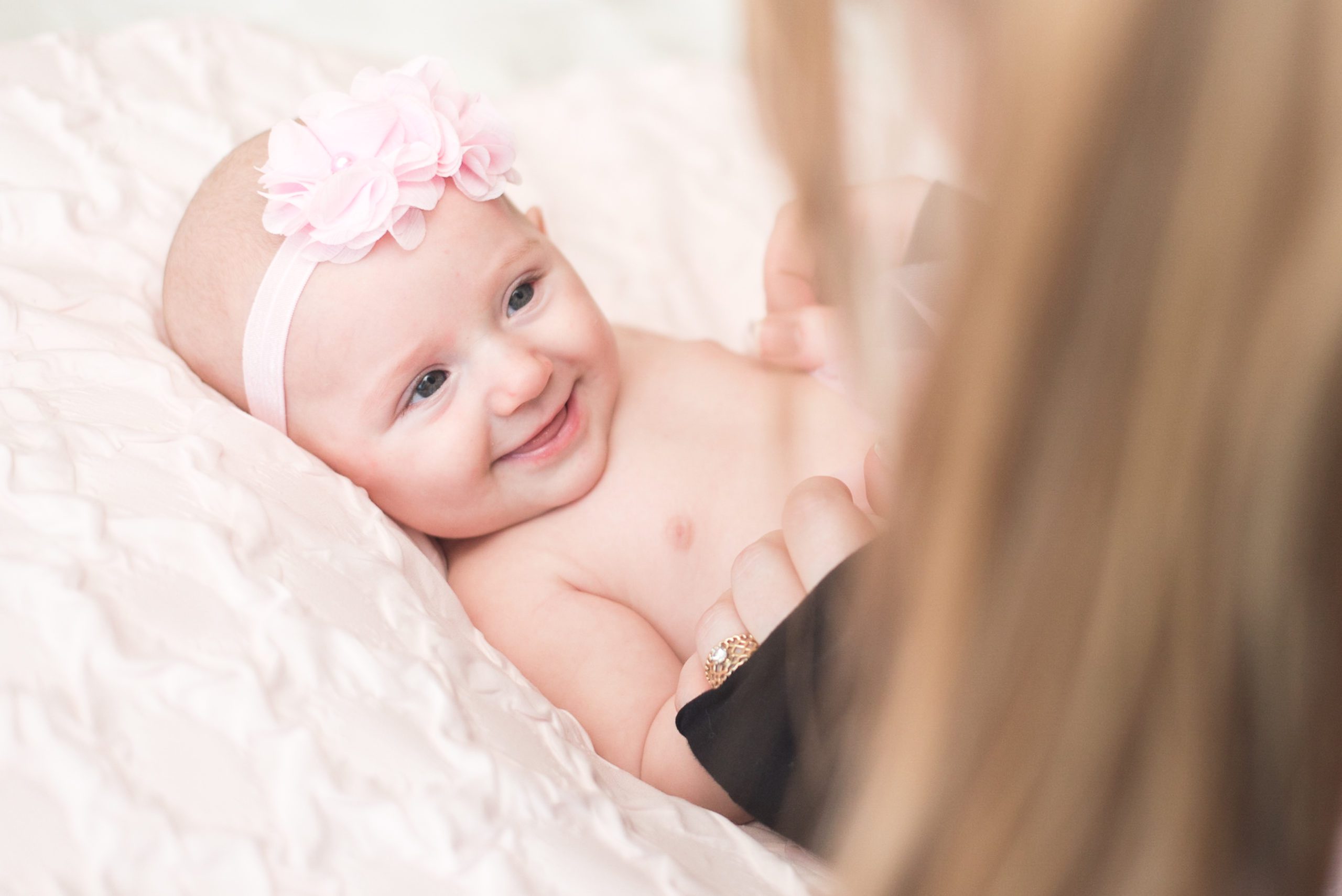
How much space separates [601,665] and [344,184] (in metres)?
0.54

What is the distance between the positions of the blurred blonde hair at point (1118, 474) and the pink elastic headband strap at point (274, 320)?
65cm

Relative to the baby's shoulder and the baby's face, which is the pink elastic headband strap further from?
the baby's shoulder

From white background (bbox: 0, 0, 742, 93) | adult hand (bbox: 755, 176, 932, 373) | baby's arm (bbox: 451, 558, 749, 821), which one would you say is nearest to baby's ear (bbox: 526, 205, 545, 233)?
adult hand (bbox: 755, 176, 932, 373)

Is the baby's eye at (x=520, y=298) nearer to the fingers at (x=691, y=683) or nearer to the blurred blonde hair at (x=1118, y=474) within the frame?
the fingers at (x=691, y=683)

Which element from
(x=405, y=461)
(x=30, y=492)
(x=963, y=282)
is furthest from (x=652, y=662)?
(x=963, y=282)

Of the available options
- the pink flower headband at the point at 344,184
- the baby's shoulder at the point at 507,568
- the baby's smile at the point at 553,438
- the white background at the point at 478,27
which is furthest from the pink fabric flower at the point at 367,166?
the white background at the point at 478,27

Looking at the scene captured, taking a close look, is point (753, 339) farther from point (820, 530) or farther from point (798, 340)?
point (820, 530)

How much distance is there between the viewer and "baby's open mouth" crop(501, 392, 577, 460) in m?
1.22

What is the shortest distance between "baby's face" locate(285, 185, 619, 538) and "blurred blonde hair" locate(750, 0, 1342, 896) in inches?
22.7

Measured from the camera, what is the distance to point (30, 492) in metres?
0.79

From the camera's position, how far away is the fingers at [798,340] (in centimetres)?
→ 136

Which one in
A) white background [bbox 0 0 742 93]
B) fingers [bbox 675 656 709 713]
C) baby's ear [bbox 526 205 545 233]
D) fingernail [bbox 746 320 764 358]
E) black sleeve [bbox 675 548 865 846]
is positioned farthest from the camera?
white background [bbox 0 0 742 93]

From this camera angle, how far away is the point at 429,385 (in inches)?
45.9

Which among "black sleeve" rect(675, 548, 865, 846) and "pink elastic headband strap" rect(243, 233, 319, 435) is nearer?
"black sleeve" rect(675, 548, 865, 846)
